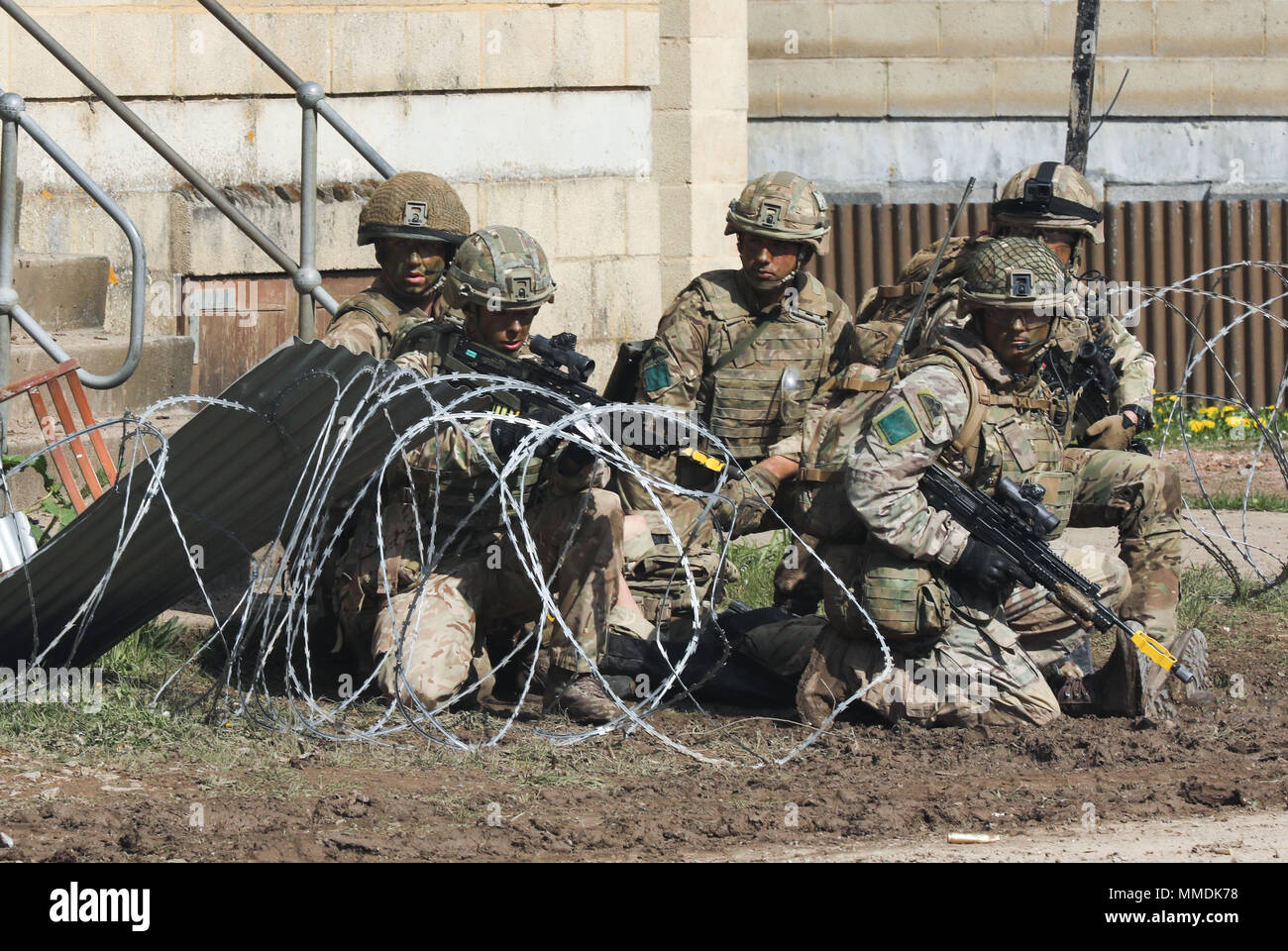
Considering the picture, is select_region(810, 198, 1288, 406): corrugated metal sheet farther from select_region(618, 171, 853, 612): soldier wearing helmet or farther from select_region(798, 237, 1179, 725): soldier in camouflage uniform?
select_region(798, 237, 1179, 725): soldier in camouflage uniform

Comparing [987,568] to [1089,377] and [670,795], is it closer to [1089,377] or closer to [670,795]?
[670,795]

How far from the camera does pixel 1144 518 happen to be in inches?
264

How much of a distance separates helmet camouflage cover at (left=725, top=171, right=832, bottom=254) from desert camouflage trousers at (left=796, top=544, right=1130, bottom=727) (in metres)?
1.58

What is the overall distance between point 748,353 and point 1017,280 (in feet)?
5.40

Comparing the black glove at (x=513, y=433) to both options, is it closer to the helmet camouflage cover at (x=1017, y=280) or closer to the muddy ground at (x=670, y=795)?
the muddy ground at (x=670, y=795)

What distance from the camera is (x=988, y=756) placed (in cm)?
577

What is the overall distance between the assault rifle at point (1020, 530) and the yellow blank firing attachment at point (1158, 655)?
69 mm

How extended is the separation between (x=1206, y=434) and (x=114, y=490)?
8.78 m

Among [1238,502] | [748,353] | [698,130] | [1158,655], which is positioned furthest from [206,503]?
[1238,502]

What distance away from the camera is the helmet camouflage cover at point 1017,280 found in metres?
5.96

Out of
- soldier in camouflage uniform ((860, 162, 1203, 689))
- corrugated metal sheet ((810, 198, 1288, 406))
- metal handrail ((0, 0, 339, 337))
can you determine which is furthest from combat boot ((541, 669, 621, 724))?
corrugated metal sheet ((810, 198, 1288, 406))

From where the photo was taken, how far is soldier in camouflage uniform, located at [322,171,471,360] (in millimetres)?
7316

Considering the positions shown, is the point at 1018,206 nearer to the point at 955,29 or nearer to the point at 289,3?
the point at 289,3

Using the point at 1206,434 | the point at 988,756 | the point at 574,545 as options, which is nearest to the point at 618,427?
the point at 574,545
